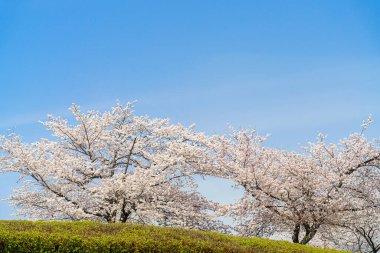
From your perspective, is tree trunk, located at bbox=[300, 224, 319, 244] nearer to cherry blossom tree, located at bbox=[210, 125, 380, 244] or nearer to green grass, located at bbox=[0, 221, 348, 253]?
cherry blossom tree, located at bbox=[210, 125, 380, 244]

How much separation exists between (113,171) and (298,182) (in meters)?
8.18

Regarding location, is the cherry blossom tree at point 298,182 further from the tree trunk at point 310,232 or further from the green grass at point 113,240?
the green grass at point 113,240

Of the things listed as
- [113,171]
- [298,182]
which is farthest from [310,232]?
[113,171]

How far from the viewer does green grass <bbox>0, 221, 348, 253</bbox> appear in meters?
9.54

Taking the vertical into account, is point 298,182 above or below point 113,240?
above

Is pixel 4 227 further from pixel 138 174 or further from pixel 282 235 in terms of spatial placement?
pixel 282 235

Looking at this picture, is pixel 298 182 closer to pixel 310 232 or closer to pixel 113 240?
pixel 310 232

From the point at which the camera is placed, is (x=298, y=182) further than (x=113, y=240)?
Yes

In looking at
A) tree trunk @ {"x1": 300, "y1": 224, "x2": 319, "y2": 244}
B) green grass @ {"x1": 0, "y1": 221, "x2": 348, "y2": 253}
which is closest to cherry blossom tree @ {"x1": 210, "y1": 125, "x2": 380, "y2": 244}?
tree trunk @ {"x1": 300, "y1": 224, "x2": 319, "y2": 244}

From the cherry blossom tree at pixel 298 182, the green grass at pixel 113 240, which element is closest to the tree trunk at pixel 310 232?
the cherry blossom tree at pixel 298 182

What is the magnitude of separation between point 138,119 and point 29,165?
17.1 feet

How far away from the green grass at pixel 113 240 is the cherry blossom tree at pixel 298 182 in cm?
615

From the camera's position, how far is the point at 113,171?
20984 millimetres

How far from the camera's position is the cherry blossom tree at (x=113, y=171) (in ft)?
59.4
